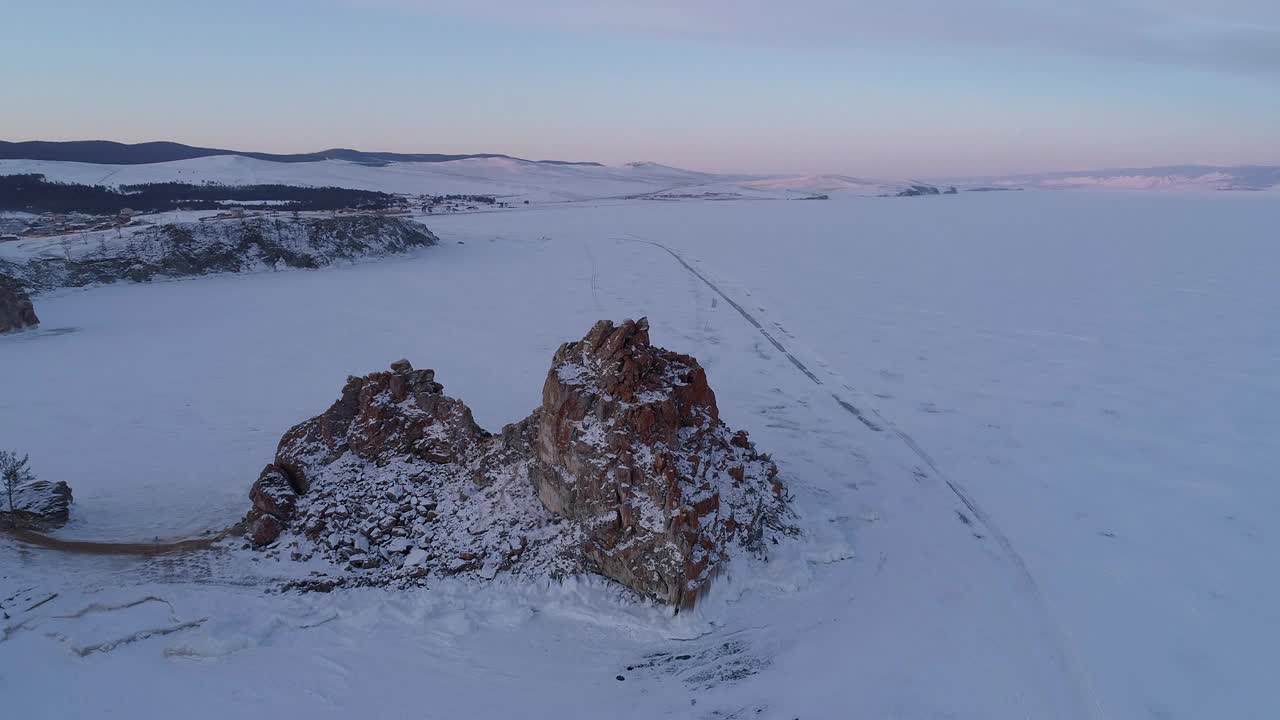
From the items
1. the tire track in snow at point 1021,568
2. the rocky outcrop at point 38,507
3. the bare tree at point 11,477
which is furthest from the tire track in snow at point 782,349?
the bare tree at point 11,477

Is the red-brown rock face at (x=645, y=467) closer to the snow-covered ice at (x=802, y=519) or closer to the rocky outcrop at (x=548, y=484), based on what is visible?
the rocky outcrop at (x=548, y=484)

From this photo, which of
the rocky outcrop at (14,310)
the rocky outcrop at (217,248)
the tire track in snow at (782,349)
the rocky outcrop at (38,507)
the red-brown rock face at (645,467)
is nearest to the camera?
the red-brown rock face at (645,467)

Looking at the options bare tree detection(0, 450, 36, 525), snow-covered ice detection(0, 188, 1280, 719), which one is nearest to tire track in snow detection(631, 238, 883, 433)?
snow-covered ice detection(0, 188, 1280, 719)

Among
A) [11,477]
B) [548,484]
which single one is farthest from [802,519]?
[11,477]

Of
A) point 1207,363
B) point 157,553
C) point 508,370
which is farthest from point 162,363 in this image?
point 1207,363

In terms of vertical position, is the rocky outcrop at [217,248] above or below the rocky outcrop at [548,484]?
above

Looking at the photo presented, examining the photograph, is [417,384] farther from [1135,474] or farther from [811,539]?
[1135,474]

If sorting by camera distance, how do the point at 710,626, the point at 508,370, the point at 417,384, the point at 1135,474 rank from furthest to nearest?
1. the point at 508,370
2. the point at 1135,474
3. the point at 417,384
4. the point at 710,626
